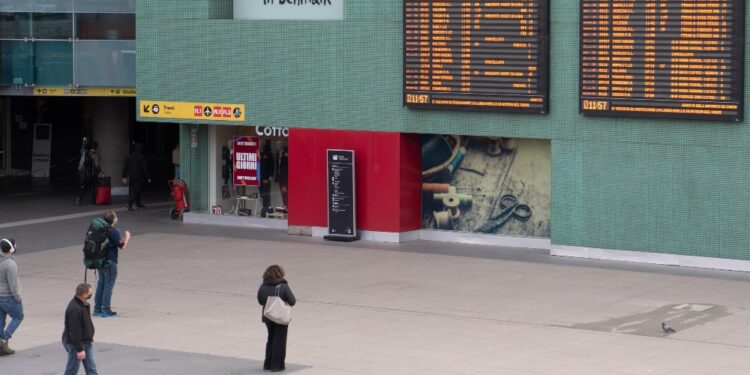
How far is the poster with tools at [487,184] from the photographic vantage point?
2611 cm

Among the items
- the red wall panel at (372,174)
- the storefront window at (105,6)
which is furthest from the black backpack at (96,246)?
the storefront window at (105,6)

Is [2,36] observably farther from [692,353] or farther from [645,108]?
[692,353]

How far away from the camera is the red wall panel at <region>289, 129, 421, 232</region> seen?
87.9 ft

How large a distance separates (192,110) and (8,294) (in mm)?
12353

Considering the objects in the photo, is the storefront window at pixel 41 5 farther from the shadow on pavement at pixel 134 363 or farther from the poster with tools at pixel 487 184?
the shadow on pavement at pixel 134 363

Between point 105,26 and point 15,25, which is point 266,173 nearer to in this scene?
point 105,26

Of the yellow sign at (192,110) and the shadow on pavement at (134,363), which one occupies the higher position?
the yellow sign at (192,110)

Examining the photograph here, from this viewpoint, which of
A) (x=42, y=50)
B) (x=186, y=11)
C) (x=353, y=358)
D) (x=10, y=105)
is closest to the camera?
(x=353, y=358)

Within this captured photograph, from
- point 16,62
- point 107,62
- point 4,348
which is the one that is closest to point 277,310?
point 4,348

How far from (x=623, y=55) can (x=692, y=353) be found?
832 cm

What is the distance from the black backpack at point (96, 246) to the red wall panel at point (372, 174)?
27.6 ft

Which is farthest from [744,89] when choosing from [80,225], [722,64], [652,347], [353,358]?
[80,225]

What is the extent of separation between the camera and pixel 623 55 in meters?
24.0

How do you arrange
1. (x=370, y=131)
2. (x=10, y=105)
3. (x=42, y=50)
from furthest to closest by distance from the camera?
(x=10, y=105)
(x=42, y=50)
(x=370, y=131)
